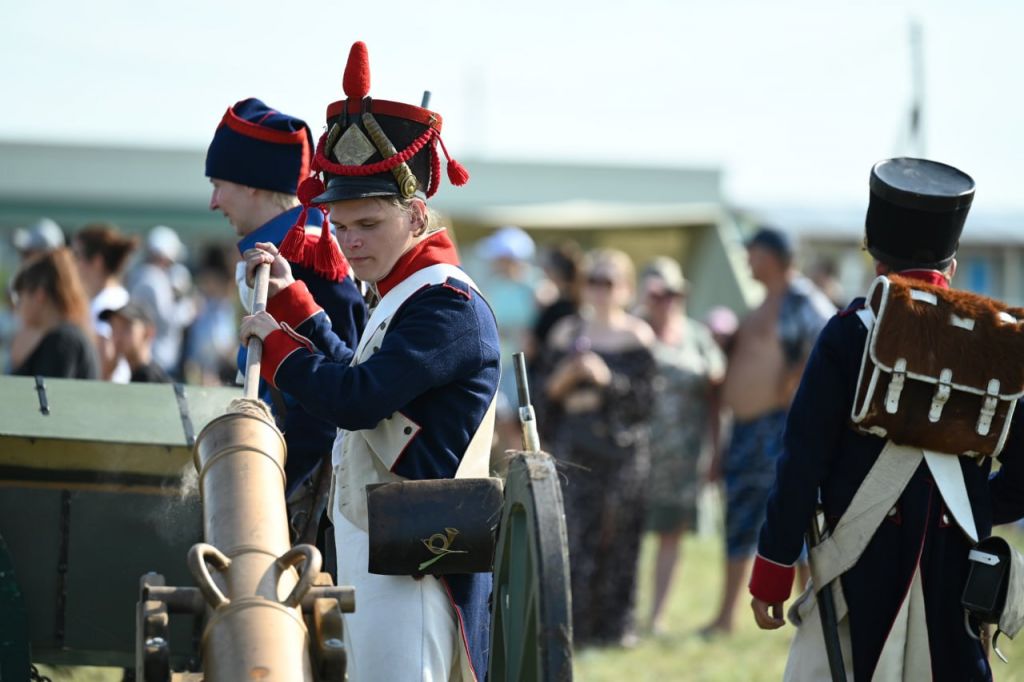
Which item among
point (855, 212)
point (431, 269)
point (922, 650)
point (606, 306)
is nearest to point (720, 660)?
point (606, 306)

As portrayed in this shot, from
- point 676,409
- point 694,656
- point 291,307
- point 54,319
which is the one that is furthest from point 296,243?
point 676,409

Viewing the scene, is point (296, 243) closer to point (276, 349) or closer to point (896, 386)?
point (276, 349)

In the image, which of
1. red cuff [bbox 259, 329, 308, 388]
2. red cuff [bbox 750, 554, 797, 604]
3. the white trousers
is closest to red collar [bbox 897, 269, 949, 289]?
red cuff [bbox 750, 554, 797, 604]

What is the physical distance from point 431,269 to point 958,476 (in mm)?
1383

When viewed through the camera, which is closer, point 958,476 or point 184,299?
point 958,476

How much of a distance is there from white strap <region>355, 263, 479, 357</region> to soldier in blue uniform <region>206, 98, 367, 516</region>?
1.84ft

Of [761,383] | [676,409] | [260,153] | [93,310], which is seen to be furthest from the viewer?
[676,409]

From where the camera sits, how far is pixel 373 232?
371cm

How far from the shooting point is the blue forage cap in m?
4.65

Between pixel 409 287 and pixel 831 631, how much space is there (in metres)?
1.32

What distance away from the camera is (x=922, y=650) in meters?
3.75

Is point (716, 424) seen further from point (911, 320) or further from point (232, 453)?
point (232, 453)

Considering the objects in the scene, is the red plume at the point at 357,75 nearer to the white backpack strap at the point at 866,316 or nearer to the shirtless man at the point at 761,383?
the white backpack strap at the point at 866,316

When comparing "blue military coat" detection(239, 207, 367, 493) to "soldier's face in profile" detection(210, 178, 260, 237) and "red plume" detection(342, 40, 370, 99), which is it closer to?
"soldier's face in profile" detection(210, 178, 260, 237)
